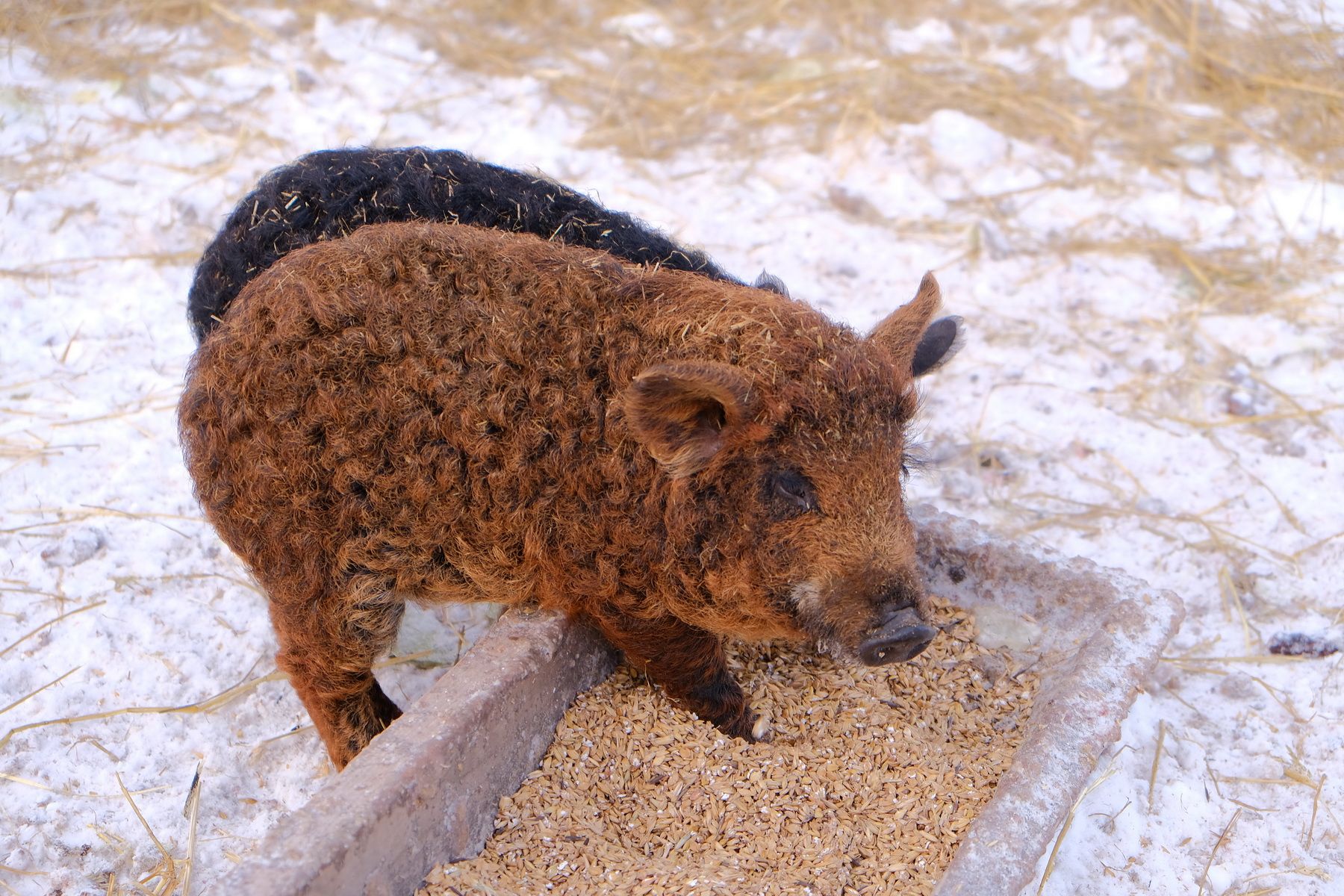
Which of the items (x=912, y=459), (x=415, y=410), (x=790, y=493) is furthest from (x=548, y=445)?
(x=912, y=459)

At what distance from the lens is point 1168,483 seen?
4.50m

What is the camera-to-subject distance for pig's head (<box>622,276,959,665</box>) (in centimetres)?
262

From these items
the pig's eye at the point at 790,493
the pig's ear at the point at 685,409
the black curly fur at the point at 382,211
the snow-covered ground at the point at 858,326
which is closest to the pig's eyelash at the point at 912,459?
the pig's eye at the point at 790,493

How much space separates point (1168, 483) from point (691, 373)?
9.05ft

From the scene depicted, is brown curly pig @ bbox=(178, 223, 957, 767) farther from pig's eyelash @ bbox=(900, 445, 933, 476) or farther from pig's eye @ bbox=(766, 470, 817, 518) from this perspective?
pig's eyelash @ bbox=(900, 445, 933, 476)

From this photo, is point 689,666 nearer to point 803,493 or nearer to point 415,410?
point 803,493

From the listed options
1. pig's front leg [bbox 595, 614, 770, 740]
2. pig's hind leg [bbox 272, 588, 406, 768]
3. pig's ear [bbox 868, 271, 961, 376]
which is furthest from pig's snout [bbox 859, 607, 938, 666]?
pig's hind leg [bbox 272, 588, 406, 768]

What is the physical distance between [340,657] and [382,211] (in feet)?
3.97

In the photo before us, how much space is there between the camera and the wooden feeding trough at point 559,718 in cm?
240

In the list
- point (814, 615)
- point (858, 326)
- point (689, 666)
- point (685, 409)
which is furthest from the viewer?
point (858, 326)

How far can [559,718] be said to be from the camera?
3.08m

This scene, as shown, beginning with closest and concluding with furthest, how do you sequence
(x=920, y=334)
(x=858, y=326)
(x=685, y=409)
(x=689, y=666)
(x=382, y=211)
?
(x=685, y=409) → (x=920, y=334) → (x=689, y=666) → (x=382, y=211) → (x=858, y=326)

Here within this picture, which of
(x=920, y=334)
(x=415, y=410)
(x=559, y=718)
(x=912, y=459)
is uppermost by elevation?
(x=920, y=334)

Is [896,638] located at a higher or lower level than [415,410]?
lower
